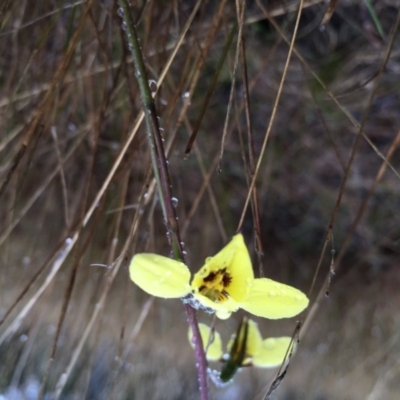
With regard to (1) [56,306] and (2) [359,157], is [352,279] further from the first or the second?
(1) [56,306]

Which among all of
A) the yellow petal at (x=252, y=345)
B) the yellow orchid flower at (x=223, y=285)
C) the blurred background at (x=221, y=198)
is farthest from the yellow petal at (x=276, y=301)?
the blurred background at (x=221, y=198)

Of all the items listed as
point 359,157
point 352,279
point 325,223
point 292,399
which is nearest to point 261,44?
point 359,157

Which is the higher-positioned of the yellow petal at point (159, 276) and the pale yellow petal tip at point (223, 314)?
the yellow petal at point (159, 276)

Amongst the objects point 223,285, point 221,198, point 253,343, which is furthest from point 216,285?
point 221,198

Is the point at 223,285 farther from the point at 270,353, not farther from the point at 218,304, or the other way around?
the point at 270,353

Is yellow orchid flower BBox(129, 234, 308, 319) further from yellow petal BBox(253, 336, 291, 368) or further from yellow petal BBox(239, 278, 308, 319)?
yellow petal BBox(253, 336, 291, 368)

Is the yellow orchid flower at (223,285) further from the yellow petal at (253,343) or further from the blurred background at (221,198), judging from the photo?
the blurred background at (221,198)
